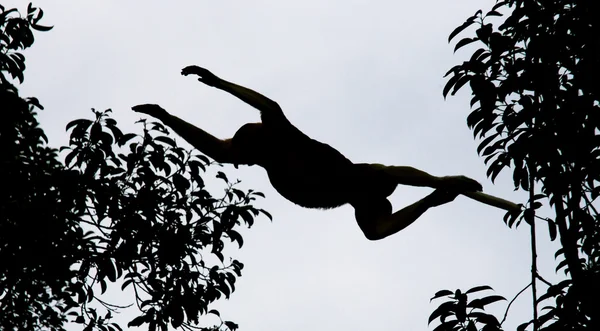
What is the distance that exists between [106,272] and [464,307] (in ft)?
9.86

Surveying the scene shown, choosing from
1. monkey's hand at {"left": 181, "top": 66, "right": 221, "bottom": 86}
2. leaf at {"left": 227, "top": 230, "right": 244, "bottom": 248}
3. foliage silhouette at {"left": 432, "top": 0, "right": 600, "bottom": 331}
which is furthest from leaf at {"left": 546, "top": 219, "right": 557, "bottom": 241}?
leaf at {"left": 227, "top": 230, "right": 244, "bottom": 248}

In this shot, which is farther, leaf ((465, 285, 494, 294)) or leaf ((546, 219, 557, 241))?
leaf ((546, 219, 557, 241))

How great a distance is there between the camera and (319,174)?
5.04 metres

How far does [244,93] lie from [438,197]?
1.48 metres

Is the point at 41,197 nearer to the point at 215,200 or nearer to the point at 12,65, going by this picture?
the point at 12,65

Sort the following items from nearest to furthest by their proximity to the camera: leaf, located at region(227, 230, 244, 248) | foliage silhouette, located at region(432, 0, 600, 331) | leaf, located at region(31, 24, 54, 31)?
foliage silhouette, located at region(432, 0, 600, 331)
leaf, located at region(31, 24, 54, 31)
leaf, located at region(227, 230, 244, 248)

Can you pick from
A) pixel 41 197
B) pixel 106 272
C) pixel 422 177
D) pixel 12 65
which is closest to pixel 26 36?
pixel 12 65

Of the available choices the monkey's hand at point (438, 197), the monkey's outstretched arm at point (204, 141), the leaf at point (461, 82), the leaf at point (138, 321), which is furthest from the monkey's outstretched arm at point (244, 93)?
the leaf at point (138, 321)

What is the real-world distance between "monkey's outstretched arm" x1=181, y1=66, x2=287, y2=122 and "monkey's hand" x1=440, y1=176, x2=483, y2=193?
1153 millimetres

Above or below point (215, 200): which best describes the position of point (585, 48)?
below

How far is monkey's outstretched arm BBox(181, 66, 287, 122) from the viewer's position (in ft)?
14.7

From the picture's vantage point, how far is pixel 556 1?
4.70 meters

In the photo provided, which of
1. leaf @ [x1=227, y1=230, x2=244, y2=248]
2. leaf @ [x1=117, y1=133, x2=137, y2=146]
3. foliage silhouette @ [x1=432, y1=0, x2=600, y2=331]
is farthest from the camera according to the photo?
leaf @ [x1=227, y1=230, x2=244, y2=248]

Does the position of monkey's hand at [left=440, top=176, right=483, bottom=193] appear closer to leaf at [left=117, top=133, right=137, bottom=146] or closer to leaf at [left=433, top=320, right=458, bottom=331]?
leaf at [left=433, top=320, right=458, bottom=331]
